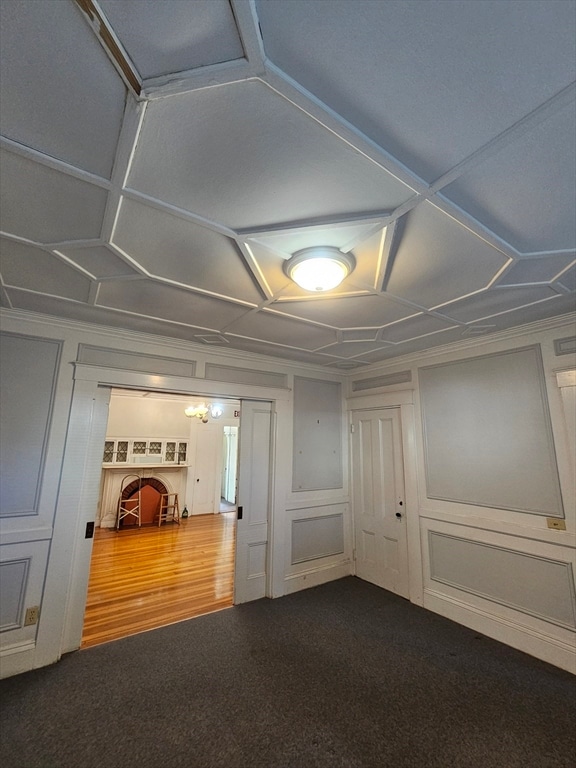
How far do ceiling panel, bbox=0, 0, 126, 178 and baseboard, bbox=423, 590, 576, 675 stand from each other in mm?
4069

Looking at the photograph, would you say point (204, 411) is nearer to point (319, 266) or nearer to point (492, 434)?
point (492, 434)

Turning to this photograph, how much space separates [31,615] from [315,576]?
2699 mm

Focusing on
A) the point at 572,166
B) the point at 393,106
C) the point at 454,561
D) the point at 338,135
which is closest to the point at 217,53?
the point at 338,135

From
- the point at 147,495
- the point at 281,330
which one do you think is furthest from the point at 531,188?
A: the point at 147,495

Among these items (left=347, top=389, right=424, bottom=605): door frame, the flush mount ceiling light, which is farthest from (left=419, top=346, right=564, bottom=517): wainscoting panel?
the flush mount ceiling light

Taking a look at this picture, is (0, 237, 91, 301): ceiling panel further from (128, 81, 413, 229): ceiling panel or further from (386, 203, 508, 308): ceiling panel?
(386, 203, 508, 308): ceiling panel

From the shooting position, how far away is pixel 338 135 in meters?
1.06

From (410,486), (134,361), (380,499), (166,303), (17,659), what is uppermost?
(166,303)

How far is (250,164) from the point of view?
117 centimetres

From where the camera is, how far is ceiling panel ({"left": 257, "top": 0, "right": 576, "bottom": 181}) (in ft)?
2.52

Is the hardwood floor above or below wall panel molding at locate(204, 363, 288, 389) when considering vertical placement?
below

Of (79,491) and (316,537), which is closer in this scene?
(79,491)

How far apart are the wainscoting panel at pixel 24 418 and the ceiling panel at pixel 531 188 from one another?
3.04 meters

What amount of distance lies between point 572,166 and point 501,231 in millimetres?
361
